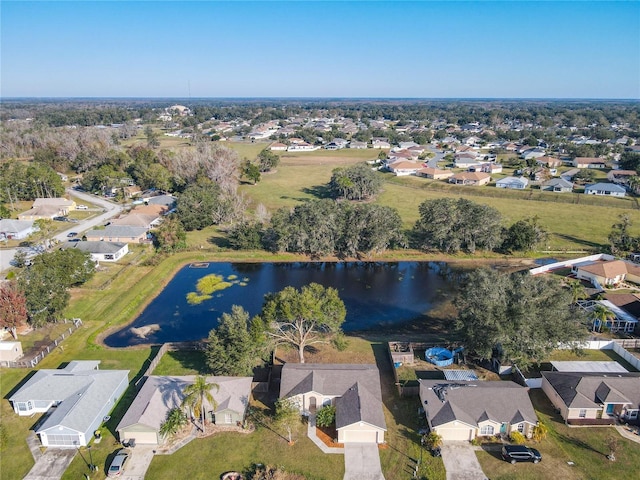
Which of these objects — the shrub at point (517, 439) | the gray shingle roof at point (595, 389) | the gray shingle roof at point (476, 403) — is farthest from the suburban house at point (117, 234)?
the gray shingle roof at point (595, 389)

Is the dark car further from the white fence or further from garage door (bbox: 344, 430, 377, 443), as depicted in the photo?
the white fence

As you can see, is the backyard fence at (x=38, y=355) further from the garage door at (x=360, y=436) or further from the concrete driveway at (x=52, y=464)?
the garage door at (x=360, y=436)

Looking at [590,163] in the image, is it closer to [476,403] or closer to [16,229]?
[476,403]

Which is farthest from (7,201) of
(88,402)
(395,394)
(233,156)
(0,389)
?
(395,394)

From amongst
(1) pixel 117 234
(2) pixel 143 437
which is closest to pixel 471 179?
(1) pixel 117 234

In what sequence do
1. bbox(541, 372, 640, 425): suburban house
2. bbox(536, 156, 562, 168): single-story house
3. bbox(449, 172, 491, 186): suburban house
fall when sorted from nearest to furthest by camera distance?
bbox(541, 372, 640, 425): suburban house, bbox(449, 172, 491, 186): suburban house, bbox(536, 156, 562, 168): single-story house

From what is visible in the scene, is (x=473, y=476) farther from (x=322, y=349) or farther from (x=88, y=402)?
(x=88, y=402)

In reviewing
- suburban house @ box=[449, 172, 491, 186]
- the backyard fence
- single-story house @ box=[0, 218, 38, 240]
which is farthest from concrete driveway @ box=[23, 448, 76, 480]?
suburban house @ box=[449, 172, 491, 186]
